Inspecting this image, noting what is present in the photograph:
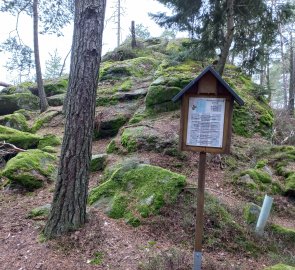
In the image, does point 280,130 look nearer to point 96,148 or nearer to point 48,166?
point 96,148

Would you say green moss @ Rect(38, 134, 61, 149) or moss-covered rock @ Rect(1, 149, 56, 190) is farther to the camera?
green moss @ Rect(38, 134, 61, 149)

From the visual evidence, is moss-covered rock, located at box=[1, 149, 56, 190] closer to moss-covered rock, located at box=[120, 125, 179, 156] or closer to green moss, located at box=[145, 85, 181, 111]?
moss-covered rock, located at box=[120, 125, 179, 156]

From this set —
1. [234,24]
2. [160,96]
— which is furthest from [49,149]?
[234,24]

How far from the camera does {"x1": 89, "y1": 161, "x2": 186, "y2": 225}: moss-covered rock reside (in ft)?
16.7

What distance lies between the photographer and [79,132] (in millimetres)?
4555

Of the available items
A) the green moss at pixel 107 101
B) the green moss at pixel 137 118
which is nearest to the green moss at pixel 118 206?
the green moss at pixel 137 118

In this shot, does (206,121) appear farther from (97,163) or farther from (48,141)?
(48,141)

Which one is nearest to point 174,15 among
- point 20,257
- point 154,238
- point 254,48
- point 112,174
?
point 254,48

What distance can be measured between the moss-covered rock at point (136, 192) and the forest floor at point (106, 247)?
0.65 feet

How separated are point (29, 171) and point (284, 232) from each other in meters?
5.18

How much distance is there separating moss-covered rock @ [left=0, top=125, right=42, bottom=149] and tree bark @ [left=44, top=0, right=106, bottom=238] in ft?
15.6

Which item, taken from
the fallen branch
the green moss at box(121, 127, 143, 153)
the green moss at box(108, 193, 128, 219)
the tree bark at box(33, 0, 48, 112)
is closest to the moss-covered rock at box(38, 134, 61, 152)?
the fallen branch

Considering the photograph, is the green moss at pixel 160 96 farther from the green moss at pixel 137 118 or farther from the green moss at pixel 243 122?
the green moss at pixel 243 122

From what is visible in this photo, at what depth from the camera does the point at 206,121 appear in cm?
340
